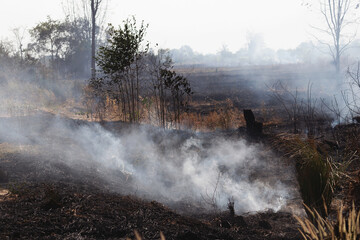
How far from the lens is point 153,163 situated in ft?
31.6

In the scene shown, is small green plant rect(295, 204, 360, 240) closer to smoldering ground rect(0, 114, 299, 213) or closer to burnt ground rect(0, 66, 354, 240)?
burnt ground rect(0, 66, 354, 240)

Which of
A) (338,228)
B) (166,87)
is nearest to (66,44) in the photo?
(166,87)

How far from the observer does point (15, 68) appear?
904 inches

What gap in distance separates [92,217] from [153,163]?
520 cm

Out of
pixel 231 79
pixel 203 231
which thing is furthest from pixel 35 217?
pixel 231 79

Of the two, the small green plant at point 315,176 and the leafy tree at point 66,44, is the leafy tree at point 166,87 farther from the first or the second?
the leafy tree at point 66,44

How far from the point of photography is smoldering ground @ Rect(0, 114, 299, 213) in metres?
7.55

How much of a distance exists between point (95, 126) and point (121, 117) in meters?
1.37

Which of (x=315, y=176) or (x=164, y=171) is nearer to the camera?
(x=315, y=176)

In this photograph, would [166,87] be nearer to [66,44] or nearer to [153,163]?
[153,163]

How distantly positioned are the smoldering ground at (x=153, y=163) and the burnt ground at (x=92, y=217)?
0.33 metres

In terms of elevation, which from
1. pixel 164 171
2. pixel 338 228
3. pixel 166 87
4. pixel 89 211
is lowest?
pixel 164 171

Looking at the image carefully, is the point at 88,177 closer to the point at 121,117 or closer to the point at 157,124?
the point at 157,124

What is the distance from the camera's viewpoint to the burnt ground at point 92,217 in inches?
160
